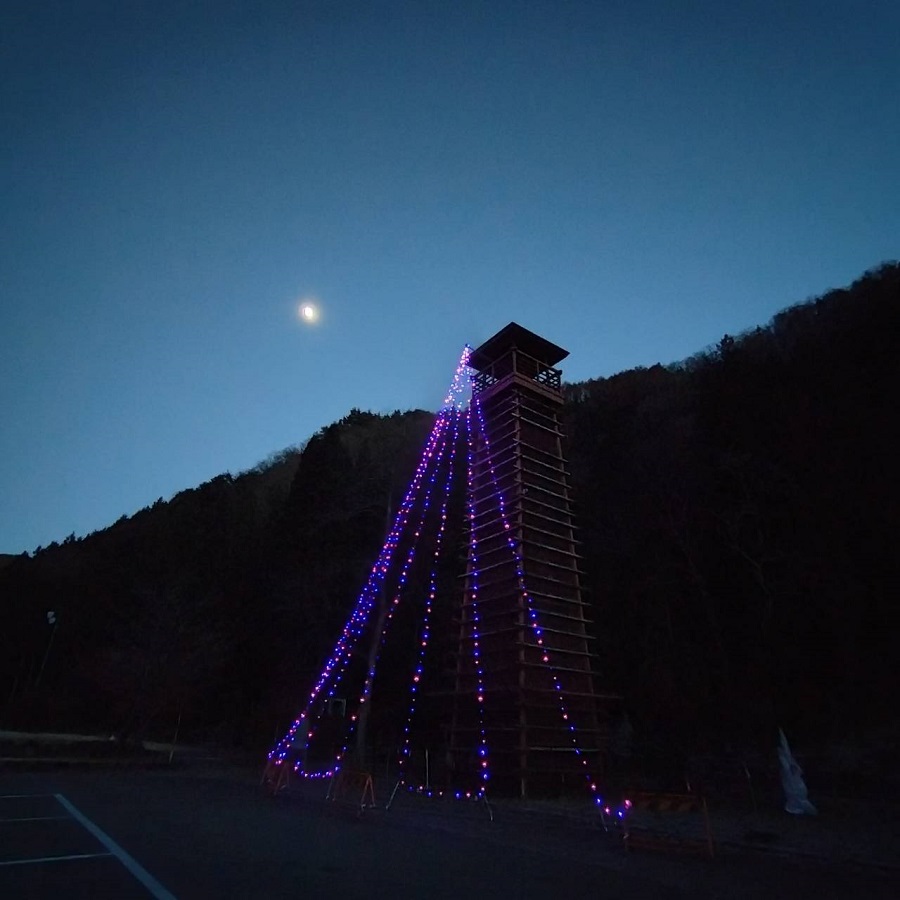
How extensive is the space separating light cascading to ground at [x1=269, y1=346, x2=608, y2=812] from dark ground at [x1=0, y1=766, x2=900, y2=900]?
4.19 m

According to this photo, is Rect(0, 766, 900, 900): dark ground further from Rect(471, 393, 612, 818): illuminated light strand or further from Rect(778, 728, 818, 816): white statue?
Rect(471, 393, 612, 818): illuminated light strand

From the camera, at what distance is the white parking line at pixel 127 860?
506cm

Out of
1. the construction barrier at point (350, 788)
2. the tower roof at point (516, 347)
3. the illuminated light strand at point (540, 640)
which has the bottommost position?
the construction barrier at point (350, 788)

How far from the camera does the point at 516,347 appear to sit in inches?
754

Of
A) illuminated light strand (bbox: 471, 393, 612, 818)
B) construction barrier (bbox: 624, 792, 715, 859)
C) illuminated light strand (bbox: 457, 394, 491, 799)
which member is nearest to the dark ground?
construction barrier (bbox: 624, 792, 715, 859)

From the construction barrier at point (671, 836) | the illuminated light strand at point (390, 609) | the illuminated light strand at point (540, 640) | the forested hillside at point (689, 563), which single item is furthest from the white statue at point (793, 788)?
the illuminated light strand at point (390, 609)

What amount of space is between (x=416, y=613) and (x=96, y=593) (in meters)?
29.8

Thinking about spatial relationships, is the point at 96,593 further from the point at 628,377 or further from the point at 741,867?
the point at 741,867

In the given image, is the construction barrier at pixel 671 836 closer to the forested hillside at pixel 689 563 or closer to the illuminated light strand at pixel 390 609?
the forested hillside at pixel 689 563

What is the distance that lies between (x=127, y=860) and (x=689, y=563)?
18534mm

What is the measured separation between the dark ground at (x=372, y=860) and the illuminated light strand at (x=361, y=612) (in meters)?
6.95

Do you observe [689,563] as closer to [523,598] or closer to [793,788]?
[523,598]

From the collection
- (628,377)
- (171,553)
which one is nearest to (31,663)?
(171,553)

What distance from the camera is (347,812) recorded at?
11.3m
